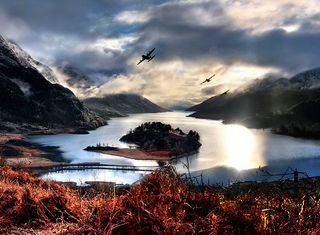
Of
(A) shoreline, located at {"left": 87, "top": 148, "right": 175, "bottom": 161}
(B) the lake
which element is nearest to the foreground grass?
(B) the lake

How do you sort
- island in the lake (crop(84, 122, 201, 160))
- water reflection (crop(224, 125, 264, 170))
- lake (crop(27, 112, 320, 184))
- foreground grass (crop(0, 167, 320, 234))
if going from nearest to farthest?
foreground grass (crop(0, 167, 320, 234)) → lake (crop(27, 112, 320, 184)) → water reflection (crop(224, 125, 264, 170)) → island in the lake (crop(84, 122, 201, 160))

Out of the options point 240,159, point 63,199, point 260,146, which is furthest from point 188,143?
point 63,199

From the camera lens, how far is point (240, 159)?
14175cm

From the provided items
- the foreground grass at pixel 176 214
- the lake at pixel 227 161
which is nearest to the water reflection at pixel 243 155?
the lake at pixel 227 161

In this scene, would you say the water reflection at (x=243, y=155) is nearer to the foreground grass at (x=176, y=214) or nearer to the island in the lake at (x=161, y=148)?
the island in the lake at (x=161, y=148)

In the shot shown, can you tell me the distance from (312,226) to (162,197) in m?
1.96

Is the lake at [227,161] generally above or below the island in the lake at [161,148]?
below

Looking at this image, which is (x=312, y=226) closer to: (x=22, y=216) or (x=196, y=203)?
(x=196, y=203)

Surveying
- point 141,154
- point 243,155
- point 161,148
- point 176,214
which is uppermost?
point 161,148

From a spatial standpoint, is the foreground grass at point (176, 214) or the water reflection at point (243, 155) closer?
the foreground grass at point (176, 214)

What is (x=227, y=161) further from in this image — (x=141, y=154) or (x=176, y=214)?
(x=176, y=214)

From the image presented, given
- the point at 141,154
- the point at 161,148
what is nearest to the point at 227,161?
the point at 141,154

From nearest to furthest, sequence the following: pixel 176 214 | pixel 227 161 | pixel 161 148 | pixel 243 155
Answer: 1. pixel 176 214
2. pixel 227 161
3. pixel 243 155
4. pixel 161 148

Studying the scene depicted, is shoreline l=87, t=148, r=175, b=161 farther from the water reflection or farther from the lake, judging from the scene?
the water reflection
